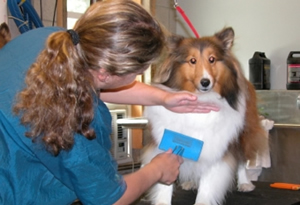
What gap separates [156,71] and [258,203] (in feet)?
2.91

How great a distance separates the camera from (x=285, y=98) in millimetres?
3348

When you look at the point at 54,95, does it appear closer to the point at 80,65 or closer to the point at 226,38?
the point at 80,65

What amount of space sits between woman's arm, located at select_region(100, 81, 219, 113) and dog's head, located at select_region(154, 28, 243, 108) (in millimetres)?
208

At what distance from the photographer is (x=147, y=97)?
72.1 inches

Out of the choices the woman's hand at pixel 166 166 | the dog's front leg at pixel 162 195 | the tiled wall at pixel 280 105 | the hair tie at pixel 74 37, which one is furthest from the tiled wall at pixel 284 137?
the hair tie at pixel 74 37

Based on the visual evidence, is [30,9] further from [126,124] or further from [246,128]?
[246,128]

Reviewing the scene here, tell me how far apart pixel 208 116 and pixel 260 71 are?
182 cm

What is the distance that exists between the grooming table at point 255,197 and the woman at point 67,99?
3.24ft

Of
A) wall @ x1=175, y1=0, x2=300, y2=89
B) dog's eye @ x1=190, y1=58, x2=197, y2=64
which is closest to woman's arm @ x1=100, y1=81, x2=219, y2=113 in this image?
dog's eye @ x1=190, y1=58, x2=197, y2=64

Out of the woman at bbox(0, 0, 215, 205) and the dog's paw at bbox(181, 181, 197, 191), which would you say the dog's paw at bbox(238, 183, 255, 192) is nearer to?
the dog's paw at bbox(181, 181, 197, 191)

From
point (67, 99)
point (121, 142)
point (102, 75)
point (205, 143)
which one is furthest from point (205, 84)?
point (121, 142)

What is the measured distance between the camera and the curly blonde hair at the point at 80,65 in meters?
0.99

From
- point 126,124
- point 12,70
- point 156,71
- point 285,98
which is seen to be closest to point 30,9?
point 156,71

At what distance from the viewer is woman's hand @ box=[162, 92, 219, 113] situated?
5.80ft
